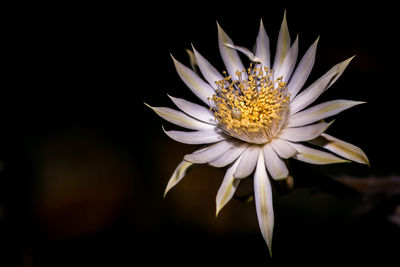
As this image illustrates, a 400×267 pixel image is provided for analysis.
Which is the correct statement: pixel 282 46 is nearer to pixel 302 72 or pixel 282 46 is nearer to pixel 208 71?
pixel 302 72

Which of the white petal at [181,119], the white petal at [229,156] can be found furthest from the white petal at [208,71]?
the white petal at [229,156]

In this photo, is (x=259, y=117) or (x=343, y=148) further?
(x=259, y=117)

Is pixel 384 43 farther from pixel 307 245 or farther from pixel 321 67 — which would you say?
pixel 307 245

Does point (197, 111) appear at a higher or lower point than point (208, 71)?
lower

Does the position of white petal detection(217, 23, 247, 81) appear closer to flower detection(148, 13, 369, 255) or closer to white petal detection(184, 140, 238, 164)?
flower detection(148, 13, 369, 255)

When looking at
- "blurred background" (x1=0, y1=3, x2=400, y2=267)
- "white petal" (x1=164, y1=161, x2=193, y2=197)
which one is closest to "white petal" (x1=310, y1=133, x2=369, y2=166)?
"white petal" (x1=164, y1=161, x2=193, y2=197)

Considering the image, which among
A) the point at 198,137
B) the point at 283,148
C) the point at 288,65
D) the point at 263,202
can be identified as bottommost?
the point at 263,202

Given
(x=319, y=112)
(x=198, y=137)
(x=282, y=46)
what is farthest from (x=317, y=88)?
(x=198, y=137)
